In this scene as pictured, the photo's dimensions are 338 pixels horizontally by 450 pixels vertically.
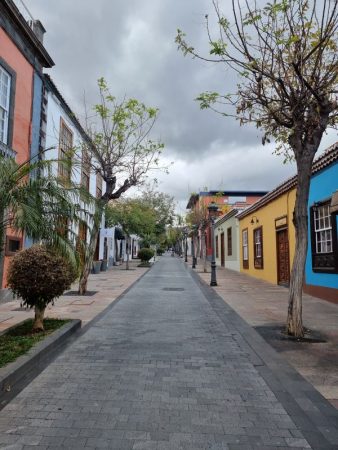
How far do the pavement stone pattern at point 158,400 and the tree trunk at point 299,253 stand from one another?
0.84m

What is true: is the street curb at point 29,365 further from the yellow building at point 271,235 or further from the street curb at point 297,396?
the yellow building at point 271,235

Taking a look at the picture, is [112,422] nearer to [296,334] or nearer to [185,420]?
[185,420]

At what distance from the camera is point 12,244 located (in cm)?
1087

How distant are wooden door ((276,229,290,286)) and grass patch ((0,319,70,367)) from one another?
32.6 feet

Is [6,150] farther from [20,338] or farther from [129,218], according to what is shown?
[129,218]

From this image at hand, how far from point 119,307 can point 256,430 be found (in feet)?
24.2

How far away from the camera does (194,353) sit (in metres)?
5.96

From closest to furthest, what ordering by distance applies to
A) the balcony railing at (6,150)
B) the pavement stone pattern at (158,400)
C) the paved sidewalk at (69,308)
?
the pavement stone pattern at (158,400)
the paved sidewalk at (69,308)
the balcony railing at (6,150)

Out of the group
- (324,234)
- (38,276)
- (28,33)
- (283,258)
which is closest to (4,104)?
(28,33)

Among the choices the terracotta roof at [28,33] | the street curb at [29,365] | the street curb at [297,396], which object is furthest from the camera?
the terracotta roof at [28,33]

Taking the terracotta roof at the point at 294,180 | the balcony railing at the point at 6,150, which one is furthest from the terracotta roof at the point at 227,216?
the balcony railing at the point at 6,150

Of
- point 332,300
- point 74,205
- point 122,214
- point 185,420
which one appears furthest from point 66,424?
point 122,214

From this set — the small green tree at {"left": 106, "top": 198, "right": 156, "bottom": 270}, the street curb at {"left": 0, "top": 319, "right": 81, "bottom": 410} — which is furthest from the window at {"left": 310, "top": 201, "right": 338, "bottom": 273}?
the small green tree at {"left": 106, "top": 198, "right": 156, "bottom": 270}

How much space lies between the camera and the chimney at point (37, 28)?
41.7 ft
